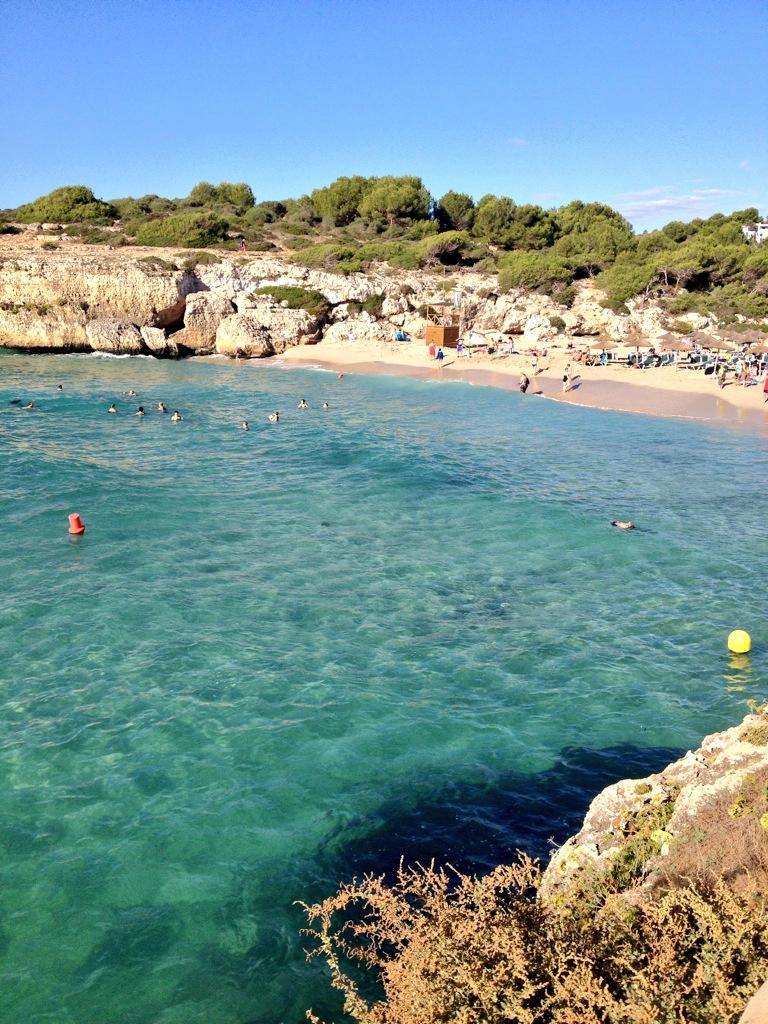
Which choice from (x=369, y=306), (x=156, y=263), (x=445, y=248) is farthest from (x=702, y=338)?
(x=156, y=263)

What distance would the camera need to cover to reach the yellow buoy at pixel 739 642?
1291cm

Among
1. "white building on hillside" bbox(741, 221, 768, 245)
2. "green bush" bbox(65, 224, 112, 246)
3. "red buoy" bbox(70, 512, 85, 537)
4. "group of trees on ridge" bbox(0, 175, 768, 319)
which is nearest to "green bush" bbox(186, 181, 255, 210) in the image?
"group of trees on ridge" bbox(0, 175, 768, 319)

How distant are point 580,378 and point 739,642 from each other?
33130 mm

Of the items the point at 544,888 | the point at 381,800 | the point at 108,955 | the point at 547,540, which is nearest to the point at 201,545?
the point at 547,540

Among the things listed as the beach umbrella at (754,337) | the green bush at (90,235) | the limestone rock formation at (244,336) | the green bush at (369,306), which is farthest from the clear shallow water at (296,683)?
the green bush at (90,235)

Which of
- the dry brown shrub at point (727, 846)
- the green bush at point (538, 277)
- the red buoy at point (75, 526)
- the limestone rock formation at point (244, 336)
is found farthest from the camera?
the green bush at point (538, 277)

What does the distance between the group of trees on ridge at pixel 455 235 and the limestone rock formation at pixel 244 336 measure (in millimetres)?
11706

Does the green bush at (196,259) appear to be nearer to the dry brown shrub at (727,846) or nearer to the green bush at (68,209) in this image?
the green bush at (68,209)

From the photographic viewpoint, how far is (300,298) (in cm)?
5694

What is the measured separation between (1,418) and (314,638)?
26.5 meters

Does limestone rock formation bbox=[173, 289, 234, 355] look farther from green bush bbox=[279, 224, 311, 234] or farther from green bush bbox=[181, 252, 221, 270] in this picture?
green bush bbox=[279, 224, 311, 234]

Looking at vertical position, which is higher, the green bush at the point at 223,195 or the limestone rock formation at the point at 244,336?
the green bush at the point at 223,195

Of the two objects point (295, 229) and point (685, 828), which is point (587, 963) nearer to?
point (685, 828)

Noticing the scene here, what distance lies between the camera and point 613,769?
393 inches
